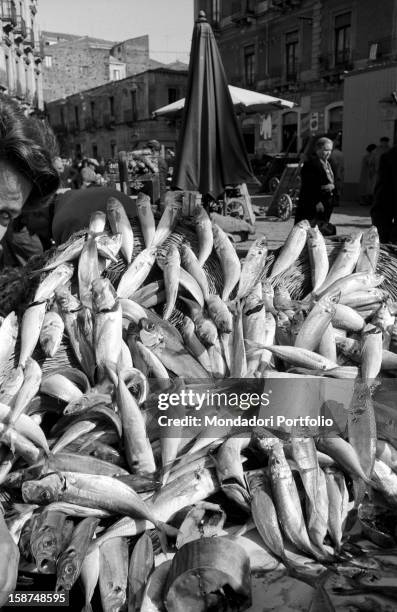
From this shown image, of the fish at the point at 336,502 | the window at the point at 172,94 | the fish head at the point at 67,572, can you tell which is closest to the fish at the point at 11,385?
the fish head at the point at 67,572

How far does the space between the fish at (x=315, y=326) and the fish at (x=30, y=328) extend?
881 mm

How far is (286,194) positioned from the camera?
11.6 metres

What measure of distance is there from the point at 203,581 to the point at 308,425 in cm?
49

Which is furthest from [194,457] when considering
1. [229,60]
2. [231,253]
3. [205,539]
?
[229,60]

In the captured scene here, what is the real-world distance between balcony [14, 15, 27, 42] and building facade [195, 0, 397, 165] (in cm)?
1491

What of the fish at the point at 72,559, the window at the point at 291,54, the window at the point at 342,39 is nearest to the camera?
the fish at the point at 72,559

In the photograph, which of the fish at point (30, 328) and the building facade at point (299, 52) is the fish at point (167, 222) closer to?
the fish at point (30, 328)

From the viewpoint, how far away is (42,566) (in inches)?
49.9

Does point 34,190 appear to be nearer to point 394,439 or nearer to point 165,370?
point 165,370

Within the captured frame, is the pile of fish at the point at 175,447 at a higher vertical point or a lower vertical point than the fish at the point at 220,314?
lower

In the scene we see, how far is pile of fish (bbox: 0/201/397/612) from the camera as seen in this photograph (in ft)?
4.21

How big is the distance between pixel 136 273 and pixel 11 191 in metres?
0.60

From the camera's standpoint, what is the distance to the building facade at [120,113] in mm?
42219

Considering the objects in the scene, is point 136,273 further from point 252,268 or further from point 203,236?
point 252,268
